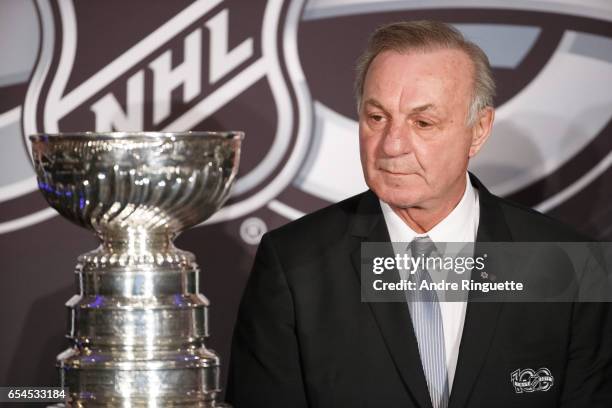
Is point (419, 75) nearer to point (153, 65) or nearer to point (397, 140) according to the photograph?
point (397, 140)

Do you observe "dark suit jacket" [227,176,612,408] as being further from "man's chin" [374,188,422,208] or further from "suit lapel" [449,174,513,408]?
"man's chin" [374,188,422,208]

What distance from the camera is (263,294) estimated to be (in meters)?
2.01

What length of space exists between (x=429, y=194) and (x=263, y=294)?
1.11 ft

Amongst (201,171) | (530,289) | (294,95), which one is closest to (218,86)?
(294,95)

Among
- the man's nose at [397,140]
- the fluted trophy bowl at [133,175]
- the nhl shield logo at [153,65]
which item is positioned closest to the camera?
the fluted trophy bowl at [133,175]

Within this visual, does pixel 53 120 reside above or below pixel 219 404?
above

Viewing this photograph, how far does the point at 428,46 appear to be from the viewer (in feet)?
6.26

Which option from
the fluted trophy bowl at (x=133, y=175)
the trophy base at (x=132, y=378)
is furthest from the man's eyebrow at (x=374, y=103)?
the trophy base at (x=132, y=378)

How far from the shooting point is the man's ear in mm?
2031

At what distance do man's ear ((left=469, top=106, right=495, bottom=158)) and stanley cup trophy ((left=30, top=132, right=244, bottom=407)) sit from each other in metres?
0.75

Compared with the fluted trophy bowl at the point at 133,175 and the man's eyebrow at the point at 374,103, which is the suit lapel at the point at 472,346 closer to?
the man's eyebrow at the point at 374,103

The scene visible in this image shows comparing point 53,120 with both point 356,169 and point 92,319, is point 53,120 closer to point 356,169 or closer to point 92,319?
point 356,169

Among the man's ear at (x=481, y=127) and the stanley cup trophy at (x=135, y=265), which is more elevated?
the man's ear at (x=481, y=127)

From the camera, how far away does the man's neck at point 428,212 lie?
2.04 metres
